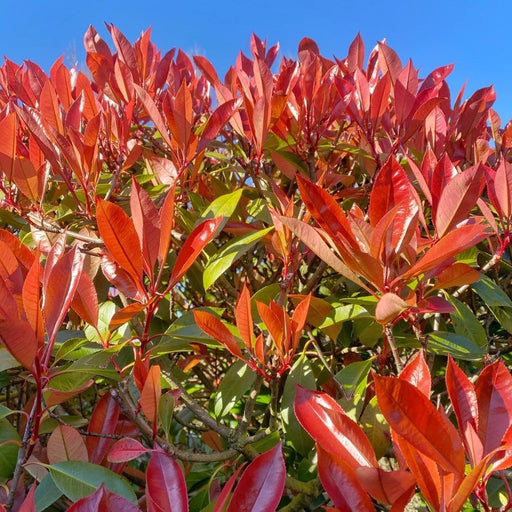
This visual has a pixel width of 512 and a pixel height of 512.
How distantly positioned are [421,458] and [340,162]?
1179mm

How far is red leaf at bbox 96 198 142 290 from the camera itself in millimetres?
680

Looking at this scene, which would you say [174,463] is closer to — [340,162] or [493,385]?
[493,385]

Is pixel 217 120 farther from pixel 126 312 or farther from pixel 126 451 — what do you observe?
pixel 126 451

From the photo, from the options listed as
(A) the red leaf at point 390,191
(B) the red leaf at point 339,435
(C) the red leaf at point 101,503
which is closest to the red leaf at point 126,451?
(C) the red leaf at point 101,503

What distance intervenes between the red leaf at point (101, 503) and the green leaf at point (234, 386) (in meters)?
0.46

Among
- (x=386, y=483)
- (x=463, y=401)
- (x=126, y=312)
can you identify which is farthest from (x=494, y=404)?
(x=126, y=312)

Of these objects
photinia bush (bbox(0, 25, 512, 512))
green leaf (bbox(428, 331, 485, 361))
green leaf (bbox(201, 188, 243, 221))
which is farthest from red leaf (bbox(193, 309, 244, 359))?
green leaf (bbox(428, 331, 485, 361))

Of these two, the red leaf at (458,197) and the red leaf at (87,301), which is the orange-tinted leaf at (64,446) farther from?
the red leaf at (458,197)

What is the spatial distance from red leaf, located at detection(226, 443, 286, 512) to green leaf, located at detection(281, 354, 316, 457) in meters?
0.39

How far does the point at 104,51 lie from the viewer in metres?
1.61

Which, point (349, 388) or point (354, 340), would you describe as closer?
point (349, 388)

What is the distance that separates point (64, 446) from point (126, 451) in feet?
0.37

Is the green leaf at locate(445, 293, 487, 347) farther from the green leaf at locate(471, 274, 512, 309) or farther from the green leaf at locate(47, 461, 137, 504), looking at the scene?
the green leaf at locate(47, 461, 137, 504)

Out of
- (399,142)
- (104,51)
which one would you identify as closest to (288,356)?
Answer: (399,142)
